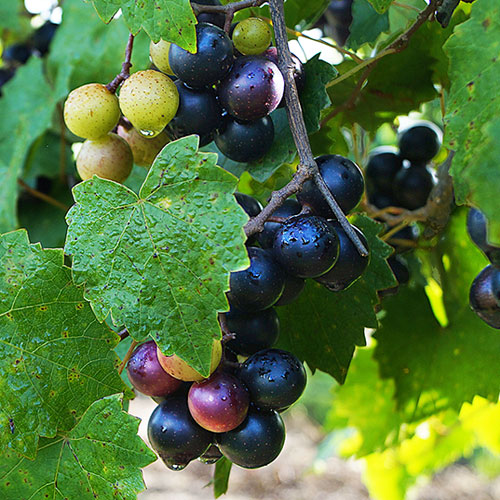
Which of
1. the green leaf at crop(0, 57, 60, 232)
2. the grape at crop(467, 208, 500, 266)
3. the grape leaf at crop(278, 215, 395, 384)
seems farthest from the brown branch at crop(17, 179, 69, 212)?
the grape at crop(467, 208, 500, 266)

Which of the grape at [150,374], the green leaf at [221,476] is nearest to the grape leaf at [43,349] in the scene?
the grape at [150,374]

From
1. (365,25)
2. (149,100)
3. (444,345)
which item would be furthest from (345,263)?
(365,25)

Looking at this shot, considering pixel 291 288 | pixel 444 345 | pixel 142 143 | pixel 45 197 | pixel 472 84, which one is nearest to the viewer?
pixel 472 84

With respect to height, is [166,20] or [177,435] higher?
[166,20]

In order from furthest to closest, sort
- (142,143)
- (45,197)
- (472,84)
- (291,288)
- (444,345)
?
(45,197) → (444,345) → (142,143) → (291,288) → (472,84)

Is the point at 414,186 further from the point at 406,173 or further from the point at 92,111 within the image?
the point at 92,111

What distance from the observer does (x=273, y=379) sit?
0.65m

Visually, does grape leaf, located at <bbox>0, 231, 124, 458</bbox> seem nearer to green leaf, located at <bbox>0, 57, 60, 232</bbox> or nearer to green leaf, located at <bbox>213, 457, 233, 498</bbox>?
green leaf, located at <bbox>213, 457, 233, 498</bbox>

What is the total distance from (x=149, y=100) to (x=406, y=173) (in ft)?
1.90

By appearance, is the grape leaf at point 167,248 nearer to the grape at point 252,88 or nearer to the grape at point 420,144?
the grape at point 252,88

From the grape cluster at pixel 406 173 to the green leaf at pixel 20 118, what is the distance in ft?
2.05

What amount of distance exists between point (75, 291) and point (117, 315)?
0.10 m

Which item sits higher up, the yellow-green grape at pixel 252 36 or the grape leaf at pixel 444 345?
the yellow-green grape at pixel 252 36

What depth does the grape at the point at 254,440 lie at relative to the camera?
660 mm
